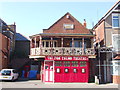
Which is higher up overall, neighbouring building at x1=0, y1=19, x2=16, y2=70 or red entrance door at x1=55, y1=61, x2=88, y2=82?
neighbouring building at x1=0, y1=19, x2=16, y2=70

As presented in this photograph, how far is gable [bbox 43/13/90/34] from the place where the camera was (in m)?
23.2

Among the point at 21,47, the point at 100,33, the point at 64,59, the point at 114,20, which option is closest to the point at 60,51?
the point at 64,59

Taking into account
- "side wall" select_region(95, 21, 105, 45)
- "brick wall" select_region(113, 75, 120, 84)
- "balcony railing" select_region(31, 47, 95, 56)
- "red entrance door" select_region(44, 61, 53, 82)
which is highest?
"side wall" select_region(95, 21, 105, 45)

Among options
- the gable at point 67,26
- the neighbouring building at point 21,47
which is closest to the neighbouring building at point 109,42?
the gable at point 67,26

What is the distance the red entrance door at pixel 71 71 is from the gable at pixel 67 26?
13.6ft

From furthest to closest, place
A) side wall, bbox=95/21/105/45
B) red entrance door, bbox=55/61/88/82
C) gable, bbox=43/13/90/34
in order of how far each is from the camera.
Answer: side wall, bbox=95/21/105/45, gable, bbox=43/13/90/34, red entrance door, bbox=55/61/88/82

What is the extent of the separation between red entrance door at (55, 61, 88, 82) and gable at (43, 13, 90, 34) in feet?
13.6

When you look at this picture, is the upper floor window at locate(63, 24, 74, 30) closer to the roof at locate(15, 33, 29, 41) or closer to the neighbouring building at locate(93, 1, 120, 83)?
the neighbouring building at locate(93, 1, 120, 83)

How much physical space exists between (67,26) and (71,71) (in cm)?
568

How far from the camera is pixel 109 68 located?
22.7 m

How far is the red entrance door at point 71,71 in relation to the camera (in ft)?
69.1

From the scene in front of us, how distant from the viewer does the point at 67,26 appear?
23.4 metres

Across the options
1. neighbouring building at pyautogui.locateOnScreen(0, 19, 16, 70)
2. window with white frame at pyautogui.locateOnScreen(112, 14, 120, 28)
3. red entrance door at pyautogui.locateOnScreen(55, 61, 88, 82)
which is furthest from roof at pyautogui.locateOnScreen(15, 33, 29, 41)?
window with white frame at pyautogui.locateOnScreen(112, 14, 120, 28)

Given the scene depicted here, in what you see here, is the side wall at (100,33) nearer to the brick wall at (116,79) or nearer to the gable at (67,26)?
the gable at (67,26)
